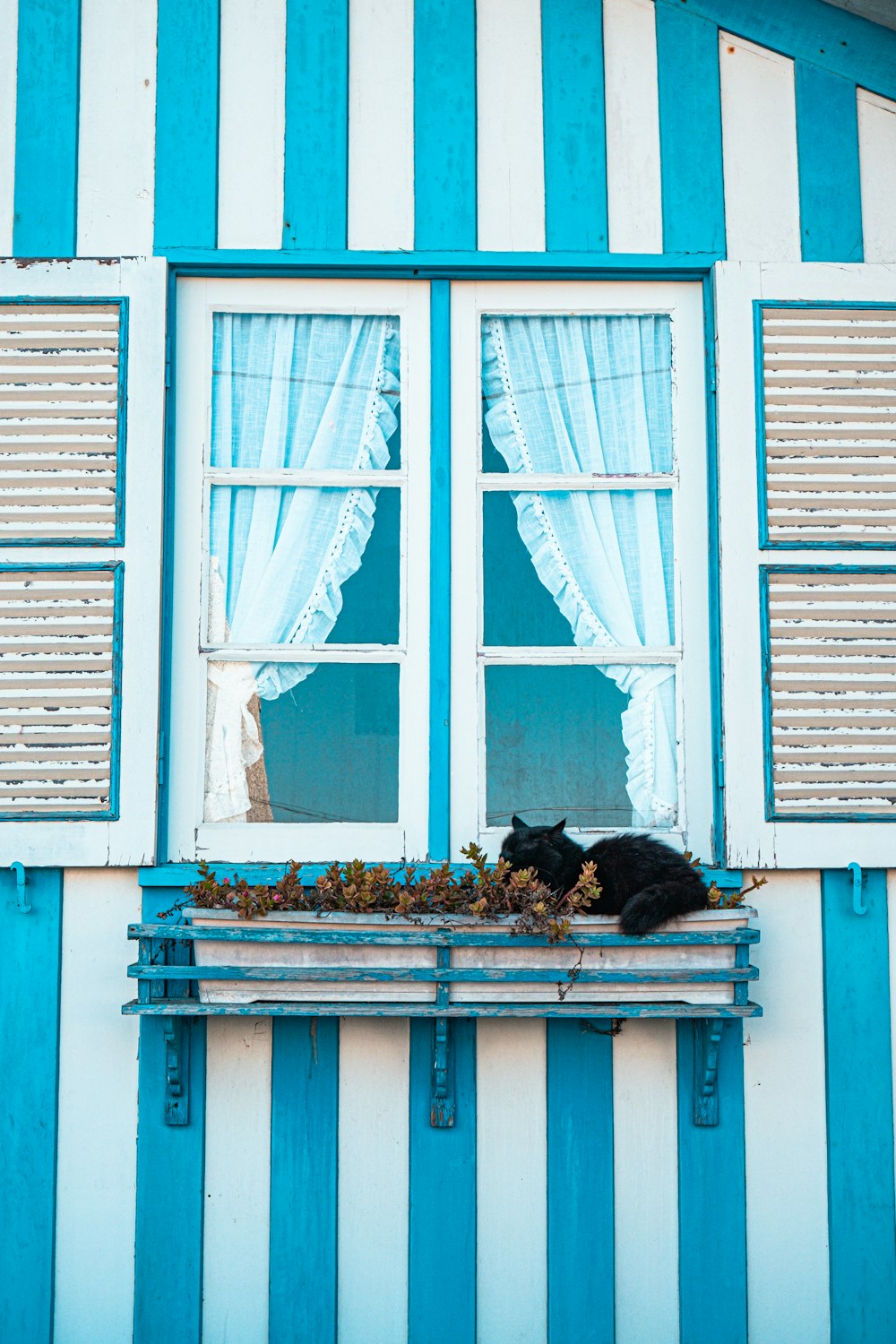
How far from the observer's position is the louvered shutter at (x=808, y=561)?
2752 mm

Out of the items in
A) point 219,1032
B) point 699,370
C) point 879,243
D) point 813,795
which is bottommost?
point 219,1032

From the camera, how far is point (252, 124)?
2902 mm

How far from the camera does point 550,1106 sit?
270 centimetres

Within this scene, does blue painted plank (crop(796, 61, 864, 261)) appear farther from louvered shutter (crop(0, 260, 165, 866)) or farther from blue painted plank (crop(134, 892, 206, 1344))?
blue painted plank (crop(134, 892, 206, 1344))

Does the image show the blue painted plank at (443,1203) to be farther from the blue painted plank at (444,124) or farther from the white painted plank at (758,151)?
the white painted plank at (758,151)

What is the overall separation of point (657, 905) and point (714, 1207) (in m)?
0.75

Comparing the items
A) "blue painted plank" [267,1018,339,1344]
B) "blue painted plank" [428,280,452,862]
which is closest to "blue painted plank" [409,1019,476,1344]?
"blue painted plank" [267,1018,339,1344]

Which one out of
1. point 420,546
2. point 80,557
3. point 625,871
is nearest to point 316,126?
point 420,546

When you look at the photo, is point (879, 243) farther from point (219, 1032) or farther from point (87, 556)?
point (219, 1032)

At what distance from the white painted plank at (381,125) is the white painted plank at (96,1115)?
1619 mm

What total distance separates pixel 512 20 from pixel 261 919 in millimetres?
2199

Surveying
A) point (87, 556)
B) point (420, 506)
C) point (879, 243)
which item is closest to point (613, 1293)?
point (420, 506)

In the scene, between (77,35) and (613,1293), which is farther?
(77,35)

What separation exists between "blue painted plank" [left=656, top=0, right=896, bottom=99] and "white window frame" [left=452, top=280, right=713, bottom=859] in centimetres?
63
